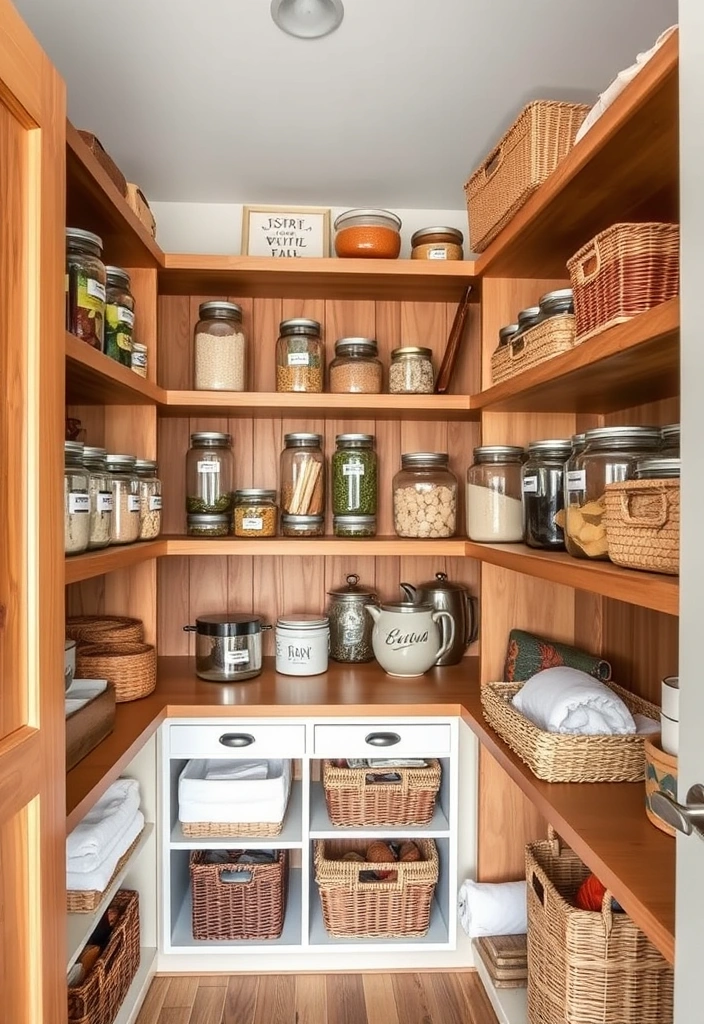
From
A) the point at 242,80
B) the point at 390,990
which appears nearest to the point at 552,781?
the point at 390,990

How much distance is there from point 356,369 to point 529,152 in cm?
74

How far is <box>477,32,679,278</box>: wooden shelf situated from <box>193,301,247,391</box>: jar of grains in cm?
70

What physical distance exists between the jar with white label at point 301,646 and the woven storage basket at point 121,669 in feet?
1.24

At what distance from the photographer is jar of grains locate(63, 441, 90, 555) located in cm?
131

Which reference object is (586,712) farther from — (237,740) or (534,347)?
(237,740)

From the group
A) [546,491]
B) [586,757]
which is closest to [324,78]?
[546,491]

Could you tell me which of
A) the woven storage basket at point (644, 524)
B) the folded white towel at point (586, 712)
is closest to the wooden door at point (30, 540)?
the woven storage basket at point (644, 524)

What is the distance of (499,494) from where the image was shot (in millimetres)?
1768

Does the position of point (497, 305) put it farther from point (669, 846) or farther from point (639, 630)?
point (669, 846)

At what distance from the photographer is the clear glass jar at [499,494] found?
1755mm

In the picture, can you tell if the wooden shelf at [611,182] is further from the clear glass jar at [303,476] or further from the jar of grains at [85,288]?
the jar of grains at [85,288]

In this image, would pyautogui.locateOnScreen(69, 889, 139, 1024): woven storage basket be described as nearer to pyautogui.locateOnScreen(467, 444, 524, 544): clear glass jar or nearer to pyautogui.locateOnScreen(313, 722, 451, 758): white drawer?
pyautogui.locateOnScreen(313, 722, 451, 758): white drawer

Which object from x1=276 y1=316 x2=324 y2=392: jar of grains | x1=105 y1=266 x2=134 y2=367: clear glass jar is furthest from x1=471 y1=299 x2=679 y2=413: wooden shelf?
x1=105 y1=266 x2=134 y2=367: clear glass jar

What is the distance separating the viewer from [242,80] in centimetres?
161
